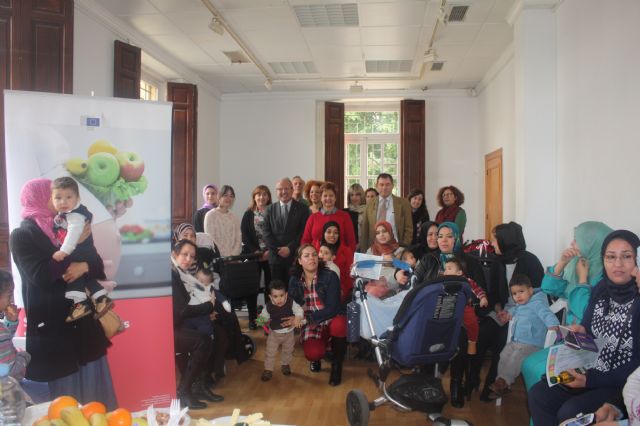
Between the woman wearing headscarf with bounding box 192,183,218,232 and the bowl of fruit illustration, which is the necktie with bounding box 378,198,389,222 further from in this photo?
the bowl of fruit illustration

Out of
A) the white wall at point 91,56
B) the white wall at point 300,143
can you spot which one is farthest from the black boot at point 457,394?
the white wall at point 300,143

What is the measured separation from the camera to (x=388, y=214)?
5270mm

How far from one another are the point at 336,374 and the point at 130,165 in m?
2.05

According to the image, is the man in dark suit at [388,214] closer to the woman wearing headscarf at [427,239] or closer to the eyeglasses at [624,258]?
the woman wearing headscarf at [427,239]

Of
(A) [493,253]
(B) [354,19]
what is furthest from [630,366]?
(B) [354,19]

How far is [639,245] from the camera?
93.8 inches

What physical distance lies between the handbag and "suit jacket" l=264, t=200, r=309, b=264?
7.24ft

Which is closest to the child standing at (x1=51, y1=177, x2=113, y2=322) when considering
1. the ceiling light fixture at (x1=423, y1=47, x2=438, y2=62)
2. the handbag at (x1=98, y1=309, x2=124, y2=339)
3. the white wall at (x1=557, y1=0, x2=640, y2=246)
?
the handbag at (x1=98, y1=309, x2=124, y2=339)

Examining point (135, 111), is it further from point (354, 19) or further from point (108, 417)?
point (354, 19)

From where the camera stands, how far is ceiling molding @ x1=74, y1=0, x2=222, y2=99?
4969 millimetres

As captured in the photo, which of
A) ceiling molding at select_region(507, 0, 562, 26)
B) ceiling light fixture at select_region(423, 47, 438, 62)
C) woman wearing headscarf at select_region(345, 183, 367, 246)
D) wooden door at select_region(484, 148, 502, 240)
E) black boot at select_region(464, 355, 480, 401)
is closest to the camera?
black boot at select_region(464, 355, 480, 401)

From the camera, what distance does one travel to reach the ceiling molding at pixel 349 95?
8500 millimetres

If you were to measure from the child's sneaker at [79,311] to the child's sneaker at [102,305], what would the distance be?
49mm

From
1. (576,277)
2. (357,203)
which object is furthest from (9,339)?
(357,203)
